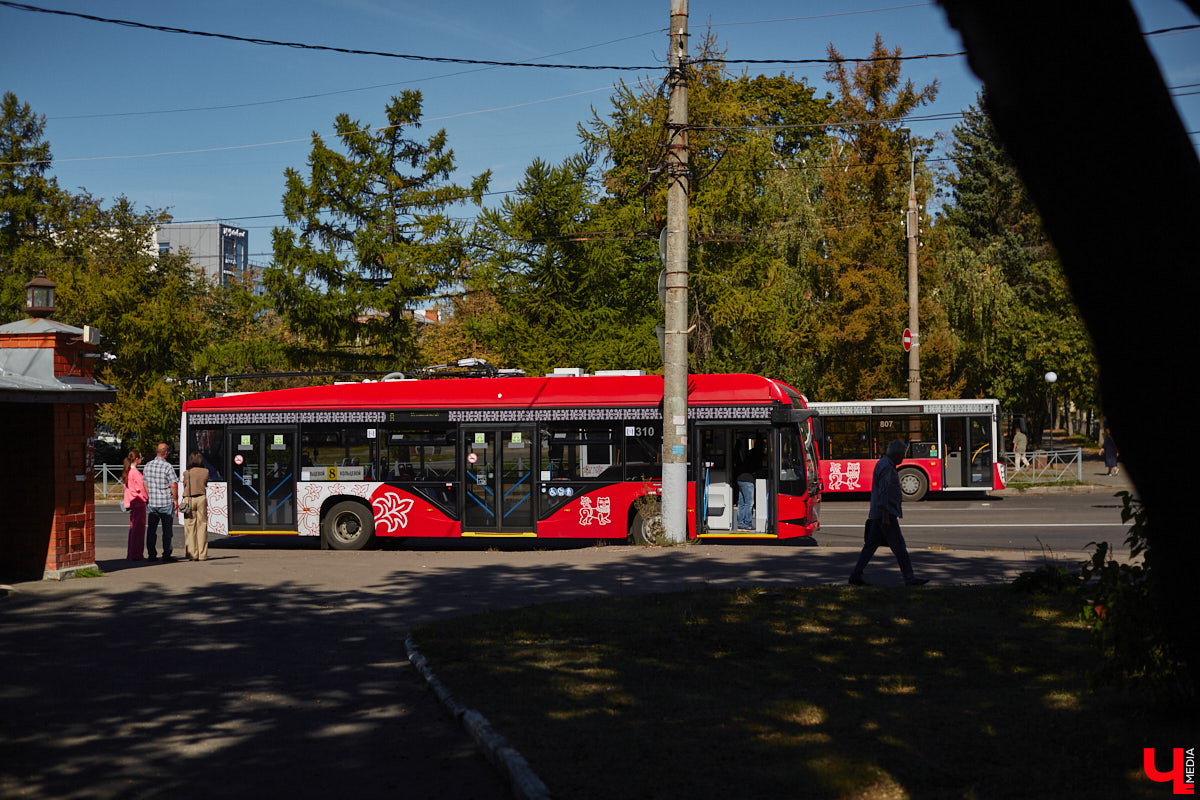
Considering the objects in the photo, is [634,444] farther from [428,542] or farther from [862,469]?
[862,469]

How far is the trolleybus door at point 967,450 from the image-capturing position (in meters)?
29.2

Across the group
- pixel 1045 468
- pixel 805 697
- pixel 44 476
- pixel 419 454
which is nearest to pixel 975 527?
pixel 419 454

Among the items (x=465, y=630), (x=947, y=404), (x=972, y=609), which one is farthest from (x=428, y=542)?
(x=947, y=404)

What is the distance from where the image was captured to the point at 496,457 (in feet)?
62.3

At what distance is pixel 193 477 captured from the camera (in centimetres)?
1680

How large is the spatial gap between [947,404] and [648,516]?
46.0ft

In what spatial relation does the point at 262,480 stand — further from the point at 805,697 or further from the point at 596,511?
the point at 805,697

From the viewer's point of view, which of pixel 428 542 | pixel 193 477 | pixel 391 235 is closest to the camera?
pixel 193 477

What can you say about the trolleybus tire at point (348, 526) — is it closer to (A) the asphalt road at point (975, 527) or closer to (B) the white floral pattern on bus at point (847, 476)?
(A) the asphalt road at point (975, 527)

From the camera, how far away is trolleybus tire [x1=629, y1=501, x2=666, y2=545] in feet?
59.3

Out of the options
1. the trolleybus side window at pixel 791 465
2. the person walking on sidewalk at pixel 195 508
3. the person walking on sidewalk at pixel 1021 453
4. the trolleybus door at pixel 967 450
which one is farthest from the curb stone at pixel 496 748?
the person walking on sidewalk at pixel 1021 453

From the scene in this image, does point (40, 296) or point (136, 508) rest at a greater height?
point (40, 296)

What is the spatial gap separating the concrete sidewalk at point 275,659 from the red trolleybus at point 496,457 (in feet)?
4.08

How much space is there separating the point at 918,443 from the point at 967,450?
4.35ft
